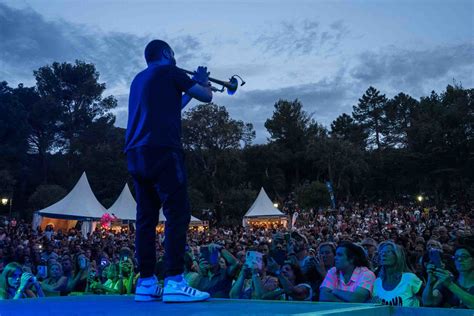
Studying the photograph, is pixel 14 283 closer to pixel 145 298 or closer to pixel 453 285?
pixel 145 298

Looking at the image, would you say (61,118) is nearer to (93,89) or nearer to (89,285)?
(93,89)

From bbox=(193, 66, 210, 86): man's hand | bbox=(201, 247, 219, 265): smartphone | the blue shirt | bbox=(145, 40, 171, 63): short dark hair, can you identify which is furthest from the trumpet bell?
bbox=(201, 247, 219, 265): smartphone

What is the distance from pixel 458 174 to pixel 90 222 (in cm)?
2953

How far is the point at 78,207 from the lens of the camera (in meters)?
22.1

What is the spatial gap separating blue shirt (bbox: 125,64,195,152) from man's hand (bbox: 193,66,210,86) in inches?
2.2

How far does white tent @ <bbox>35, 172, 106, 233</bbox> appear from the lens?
2159 centimetres

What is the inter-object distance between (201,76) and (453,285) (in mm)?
2373

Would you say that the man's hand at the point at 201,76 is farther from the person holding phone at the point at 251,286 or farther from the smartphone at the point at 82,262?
the smartphone at the point at 82,262

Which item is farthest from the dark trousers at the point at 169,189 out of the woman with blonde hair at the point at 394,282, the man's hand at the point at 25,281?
the man's hand at the point at 25,281

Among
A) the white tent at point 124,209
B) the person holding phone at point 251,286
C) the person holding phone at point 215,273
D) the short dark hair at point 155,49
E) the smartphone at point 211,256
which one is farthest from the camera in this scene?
the white tent at point 124,209

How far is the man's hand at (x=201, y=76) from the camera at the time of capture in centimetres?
321

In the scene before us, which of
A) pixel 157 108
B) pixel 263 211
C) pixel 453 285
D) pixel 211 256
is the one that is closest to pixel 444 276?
pixel 453 285

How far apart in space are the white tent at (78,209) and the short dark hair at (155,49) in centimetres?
1966

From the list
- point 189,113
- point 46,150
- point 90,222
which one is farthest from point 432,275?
point 46,150
